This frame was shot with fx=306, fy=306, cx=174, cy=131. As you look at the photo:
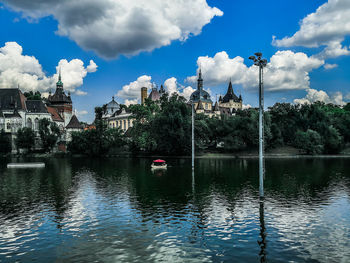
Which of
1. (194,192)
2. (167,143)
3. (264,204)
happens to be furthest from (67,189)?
(167,143)

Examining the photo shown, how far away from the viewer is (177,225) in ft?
61.7

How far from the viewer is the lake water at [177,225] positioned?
47.1ft

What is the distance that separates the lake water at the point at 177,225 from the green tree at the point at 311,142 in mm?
60527

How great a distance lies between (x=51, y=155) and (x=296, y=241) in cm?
10600

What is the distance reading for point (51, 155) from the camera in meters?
109

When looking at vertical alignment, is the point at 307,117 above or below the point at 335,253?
above

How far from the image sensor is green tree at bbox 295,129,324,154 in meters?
89.1

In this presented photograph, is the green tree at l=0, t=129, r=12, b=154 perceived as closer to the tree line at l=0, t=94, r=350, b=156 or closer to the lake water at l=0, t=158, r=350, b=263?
the tree line at l=0, t=94, r=350, b=156

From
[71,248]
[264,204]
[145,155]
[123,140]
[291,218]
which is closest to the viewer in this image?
[71,248]

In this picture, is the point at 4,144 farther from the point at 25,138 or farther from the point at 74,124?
the point at 74,124

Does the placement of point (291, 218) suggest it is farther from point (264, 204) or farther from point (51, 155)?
point (51, 155)

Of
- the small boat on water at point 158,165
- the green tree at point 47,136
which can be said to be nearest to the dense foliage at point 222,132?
the green tree at point 47,136

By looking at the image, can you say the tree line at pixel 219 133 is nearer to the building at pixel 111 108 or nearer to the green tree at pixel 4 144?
the green tree at pixel 4 144

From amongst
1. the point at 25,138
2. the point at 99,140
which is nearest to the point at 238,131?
the point at 99,140
